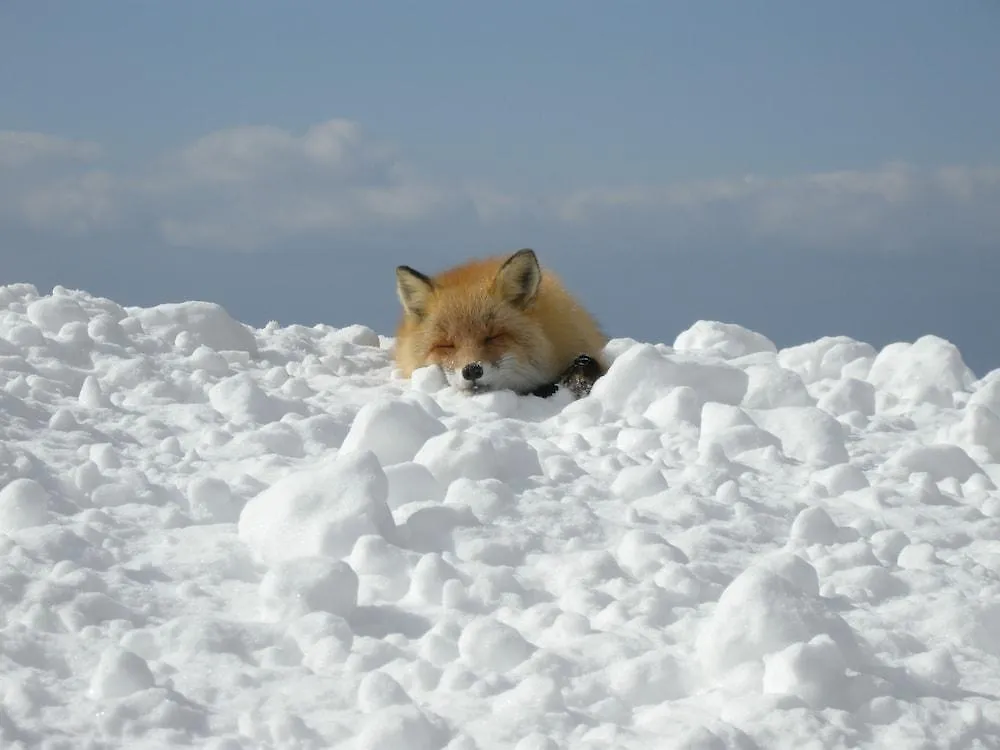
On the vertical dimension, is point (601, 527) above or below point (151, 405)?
below

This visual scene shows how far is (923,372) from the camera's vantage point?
680 cm

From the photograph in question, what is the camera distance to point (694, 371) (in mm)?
6215

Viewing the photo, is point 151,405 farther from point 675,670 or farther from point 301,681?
point 675,670

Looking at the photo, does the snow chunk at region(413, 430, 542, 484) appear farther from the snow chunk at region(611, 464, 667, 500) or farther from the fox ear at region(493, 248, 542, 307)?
the fox ear at region(493, 248, 542, 307)

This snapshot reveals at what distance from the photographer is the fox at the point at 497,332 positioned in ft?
22.4

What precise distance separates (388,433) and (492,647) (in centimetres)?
176

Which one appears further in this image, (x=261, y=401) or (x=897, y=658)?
→ (x=261, y=401)

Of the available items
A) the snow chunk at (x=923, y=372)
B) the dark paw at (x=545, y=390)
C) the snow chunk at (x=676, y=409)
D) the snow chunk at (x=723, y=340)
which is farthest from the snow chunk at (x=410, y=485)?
the snow chunk at (x=723, y=340)

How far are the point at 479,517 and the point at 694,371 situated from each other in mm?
2350

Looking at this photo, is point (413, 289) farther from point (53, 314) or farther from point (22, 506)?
point (22, 506)

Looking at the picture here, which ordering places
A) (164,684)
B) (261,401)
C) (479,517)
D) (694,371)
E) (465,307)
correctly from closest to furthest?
(164,684) → (479,517) → (261,401) → (694,371) → (465,307)

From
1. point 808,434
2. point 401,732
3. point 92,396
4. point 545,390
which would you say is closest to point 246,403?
point 92,396

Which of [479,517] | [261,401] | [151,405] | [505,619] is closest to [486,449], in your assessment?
[479,517]

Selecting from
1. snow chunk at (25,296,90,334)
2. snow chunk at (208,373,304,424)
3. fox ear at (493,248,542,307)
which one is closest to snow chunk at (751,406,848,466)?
fox ear at (493,248,542,307)
